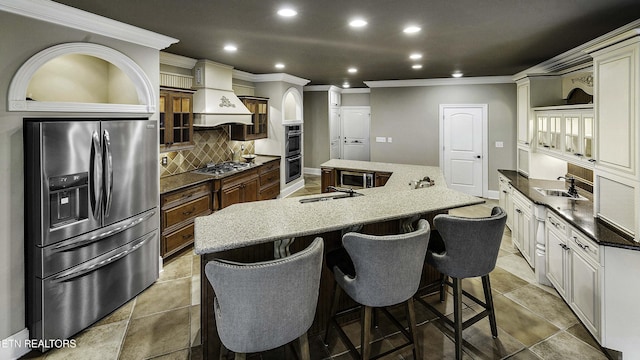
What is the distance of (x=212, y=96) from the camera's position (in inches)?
199

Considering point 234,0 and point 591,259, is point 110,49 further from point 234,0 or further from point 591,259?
point 591,259

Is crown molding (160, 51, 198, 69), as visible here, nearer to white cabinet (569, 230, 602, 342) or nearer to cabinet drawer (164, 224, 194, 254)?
cabinet drawer (164, 224, 194, 254)

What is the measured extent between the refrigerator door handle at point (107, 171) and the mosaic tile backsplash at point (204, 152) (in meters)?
1.84

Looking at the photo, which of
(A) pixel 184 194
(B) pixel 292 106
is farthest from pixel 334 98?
(A) pixel 184 194

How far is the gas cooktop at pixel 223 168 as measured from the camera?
5203 millimetres

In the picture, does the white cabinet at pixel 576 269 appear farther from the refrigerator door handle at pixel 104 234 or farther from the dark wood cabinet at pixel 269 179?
the dark wood cabinet at pixel 269 179

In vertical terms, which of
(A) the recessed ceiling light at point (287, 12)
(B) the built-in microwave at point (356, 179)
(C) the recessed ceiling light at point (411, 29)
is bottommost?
(B) the built-in microwave at point (356, 179)

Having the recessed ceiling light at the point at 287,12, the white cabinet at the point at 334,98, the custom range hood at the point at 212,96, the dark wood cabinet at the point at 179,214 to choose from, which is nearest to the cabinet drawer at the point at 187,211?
the dark wood cabinet at the point at 179,214

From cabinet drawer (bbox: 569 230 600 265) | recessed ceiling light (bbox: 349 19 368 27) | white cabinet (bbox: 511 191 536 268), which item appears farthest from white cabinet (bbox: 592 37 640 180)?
recessed ceiling light (bbox: 349 19 368 27)

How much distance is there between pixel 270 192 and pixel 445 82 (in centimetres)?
424

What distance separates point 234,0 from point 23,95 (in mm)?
1591

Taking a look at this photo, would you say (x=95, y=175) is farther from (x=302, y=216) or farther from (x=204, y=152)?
(x=204, y=152)

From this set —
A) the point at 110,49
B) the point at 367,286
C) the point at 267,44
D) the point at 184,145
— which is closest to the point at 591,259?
the point at 367,286

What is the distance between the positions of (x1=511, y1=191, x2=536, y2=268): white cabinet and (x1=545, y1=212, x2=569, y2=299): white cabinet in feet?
0.98
